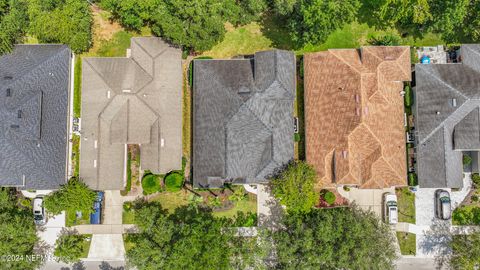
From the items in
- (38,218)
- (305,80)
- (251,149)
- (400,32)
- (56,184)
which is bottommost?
(38,218)

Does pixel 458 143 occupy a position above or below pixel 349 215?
above

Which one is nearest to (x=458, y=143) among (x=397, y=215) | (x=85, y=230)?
(x=397, y=215)

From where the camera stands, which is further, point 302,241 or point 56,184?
point 56,184

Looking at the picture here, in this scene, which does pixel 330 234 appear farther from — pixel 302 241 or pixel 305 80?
pixel 305 80

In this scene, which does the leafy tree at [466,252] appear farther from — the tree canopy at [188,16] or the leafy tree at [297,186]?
the tree canopy at [188,16]

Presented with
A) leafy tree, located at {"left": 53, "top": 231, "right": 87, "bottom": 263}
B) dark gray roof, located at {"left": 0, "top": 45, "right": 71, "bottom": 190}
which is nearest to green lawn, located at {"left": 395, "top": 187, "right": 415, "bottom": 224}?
leafy tree, located at {"left": 53, "top": 231, "right": 87, "bottom": 263}

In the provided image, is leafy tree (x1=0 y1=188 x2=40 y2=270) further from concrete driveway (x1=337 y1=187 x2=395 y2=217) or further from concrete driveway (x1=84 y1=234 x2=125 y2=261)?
concrete driveway (x1=337 y1=187 x2=395 y2=217)

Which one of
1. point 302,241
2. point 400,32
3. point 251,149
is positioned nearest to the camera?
point 302,241
